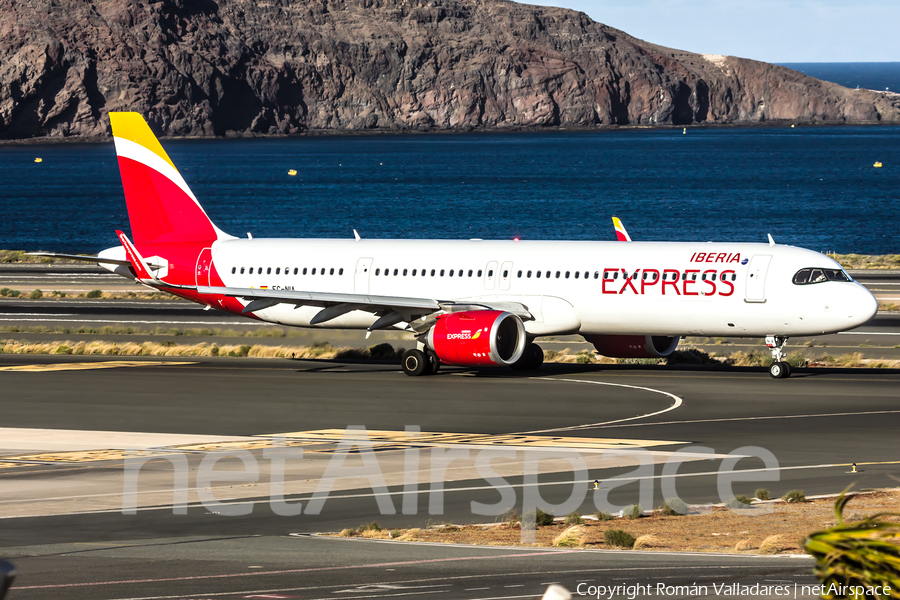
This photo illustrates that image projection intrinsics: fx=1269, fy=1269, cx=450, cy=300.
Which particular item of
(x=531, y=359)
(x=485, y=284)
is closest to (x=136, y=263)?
(x=485, y=284)

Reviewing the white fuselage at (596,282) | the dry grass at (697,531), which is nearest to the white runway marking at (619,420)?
the white fuselage at (596,282)

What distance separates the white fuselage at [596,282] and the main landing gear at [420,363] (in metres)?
1.98

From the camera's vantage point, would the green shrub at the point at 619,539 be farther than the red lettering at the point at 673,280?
No

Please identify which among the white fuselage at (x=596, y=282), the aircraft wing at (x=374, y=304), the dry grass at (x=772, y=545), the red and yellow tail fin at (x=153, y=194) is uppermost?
the red and yellow tail fin at (x=153, y=194)

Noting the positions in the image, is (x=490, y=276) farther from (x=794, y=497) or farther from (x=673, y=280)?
(x=794, y=497)

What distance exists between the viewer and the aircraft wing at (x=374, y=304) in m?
38.1

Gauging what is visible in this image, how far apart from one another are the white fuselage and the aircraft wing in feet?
2.67

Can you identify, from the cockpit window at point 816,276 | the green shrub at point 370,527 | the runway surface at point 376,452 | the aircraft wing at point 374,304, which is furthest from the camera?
the aircraft wing at point 374,304

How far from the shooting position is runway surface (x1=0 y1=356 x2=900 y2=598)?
14.0 meters

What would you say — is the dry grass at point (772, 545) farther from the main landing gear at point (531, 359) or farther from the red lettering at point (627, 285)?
the main landing gear at point (531, 359)

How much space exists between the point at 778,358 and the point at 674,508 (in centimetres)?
1924

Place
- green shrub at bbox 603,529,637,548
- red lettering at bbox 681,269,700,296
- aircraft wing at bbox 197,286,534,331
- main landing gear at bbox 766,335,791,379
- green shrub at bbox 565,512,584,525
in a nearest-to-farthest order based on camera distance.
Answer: green shrub at bbox 603,529,637,548 → green shrub at bbox 565,512,584,525 → red lettering at bbox 681,269,700,296 → main landing gear at bbox 766,335,791,379 → aircraft wing at bbox 197,286,534,331

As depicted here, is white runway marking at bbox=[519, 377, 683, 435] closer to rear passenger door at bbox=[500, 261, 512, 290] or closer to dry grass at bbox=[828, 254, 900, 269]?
rear passenger door at bbox=[500, 261, 512, 290]

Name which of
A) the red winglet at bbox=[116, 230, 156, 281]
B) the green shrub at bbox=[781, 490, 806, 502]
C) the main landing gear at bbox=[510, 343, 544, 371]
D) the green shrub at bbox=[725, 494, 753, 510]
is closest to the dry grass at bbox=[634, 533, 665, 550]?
the green shrub at bbox=[725, 494, 753, 510]
